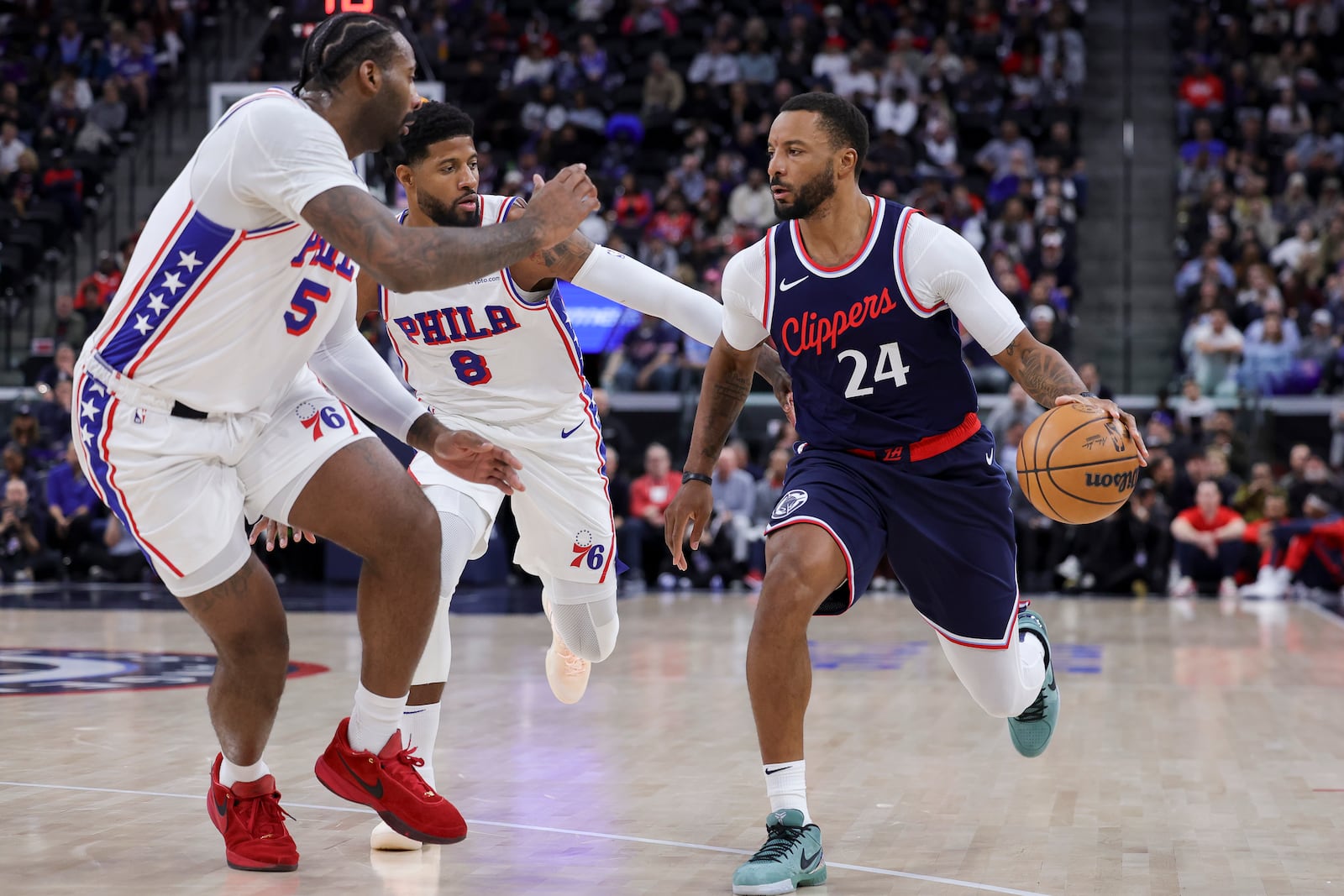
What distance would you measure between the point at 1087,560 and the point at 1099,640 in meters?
4.26

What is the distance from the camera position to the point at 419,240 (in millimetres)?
3867

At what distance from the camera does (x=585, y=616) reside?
18.9 ft

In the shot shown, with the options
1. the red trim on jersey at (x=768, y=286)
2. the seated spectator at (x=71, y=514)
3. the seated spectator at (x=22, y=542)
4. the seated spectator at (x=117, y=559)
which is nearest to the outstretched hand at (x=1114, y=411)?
the red trim on jersey at (x=768, y=286)

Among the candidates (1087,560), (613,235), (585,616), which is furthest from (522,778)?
(613,235)

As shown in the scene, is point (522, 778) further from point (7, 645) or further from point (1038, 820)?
point (7, 645)

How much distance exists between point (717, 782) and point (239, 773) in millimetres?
1803

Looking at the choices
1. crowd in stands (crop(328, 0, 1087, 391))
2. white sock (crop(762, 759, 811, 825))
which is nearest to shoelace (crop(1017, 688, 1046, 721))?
white sock (crop(762, 759, 811, 825))

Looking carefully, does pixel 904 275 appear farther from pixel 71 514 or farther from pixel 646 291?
pixel 71 514

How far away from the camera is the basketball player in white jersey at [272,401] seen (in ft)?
12.8

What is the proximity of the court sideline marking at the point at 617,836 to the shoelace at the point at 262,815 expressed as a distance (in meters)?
0.70

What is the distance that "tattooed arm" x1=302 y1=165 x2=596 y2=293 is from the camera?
3.81 m

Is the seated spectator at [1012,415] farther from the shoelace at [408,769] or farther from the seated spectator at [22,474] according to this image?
the shoelace at [408,769]

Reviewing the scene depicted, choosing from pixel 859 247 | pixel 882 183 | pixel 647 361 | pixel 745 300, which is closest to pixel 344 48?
pixel 745 300

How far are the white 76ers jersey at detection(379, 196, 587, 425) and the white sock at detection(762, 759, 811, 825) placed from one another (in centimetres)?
174
